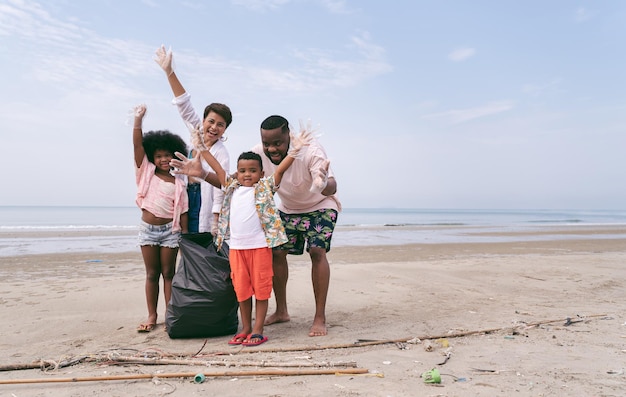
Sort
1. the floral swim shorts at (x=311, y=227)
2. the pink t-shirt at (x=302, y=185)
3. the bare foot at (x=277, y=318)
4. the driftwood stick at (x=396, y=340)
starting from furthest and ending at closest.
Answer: the bare foot at (x=277, y=318), the floral swim shorts at (x=311, y=227), the pink t-shirt at (x=302, y=185), the driftwood stick at (x=396, y=340)

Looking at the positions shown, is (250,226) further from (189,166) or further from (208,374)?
(208,374)

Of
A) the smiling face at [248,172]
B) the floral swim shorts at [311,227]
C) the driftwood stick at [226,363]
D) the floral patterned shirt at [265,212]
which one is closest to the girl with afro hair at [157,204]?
the floral patterned shirt at [265,212]

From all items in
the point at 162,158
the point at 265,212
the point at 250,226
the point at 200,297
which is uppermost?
the point at 162,158

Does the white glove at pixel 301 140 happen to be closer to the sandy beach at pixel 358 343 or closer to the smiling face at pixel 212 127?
the smiling face at pixel 212 127

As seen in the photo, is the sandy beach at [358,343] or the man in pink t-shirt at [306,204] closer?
the sandy beach at [358,343]

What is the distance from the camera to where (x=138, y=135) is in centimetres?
376

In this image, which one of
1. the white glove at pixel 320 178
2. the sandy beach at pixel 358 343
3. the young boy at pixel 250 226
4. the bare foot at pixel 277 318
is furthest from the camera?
the bare foot at pixel 277 318

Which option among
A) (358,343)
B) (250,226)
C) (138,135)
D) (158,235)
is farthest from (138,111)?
(358,343)

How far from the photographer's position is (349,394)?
232 cm

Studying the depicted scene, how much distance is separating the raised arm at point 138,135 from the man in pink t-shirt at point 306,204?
945mm

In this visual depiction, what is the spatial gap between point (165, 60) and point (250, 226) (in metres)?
1.53

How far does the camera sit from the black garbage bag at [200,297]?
11.6ft

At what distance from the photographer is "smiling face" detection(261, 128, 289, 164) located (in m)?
3.51

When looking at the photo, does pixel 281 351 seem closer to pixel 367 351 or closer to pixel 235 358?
pixel 235 358
